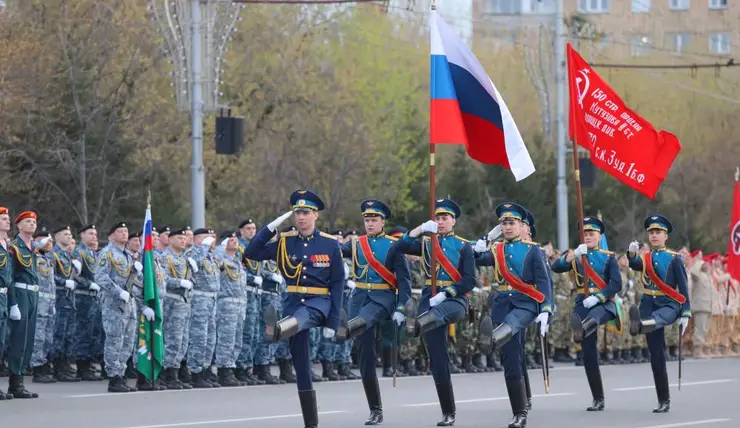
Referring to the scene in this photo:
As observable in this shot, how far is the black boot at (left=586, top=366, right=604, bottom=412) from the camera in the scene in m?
17.1

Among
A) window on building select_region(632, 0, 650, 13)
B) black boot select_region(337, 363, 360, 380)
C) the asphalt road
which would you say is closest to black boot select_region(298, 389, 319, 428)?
the asphalt road

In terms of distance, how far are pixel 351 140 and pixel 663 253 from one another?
72.6 feet

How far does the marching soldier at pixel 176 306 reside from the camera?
64.7 ft

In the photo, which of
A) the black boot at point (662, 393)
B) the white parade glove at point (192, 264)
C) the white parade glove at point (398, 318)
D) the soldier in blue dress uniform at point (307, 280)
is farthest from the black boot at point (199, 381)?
the soldier in blue dress uniform at point (307, 280)

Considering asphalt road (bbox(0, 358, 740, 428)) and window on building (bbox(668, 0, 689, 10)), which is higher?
window on building (bbox(668, 0, 689, 10))

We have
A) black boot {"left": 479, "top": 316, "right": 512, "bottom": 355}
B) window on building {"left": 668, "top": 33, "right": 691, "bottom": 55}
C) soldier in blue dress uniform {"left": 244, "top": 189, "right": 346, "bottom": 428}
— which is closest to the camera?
soldier in blue dress uniform {"left": 244, "top": 189, "right": 346, "bottom": 428}

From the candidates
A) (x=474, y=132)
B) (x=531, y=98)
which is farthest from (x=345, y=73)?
(x=474, y=132)

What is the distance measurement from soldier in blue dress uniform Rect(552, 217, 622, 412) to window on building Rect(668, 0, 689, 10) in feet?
171

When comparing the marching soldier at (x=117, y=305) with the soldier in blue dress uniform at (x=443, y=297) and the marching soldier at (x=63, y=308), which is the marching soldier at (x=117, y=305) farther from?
the soldier in blue dress uniform at (x=443, y=297)

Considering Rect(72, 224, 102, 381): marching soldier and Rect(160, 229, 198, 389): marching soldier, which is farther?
Rect(72, 224, 102, 381): marching soldier

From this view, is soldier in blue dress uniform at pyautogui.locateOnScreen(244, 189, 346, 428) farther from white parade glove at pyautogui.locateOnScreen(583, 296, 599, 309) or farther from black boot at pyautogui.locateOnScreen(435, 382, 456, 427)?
white parade glove at pyautogui.locateOnScreen(583, 296, 599, 309)

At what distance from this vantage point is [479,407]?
17578 mm

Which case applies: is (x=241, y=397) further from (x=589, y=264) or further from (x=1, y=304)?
(x=589, y=264)

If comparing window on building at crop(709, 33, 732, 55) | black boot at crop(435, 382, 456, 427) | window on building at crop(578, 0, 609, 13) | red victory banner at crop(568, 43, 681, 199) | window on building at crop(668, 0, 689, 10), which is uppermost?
window on building at crop(578, 0, 609, 13)
